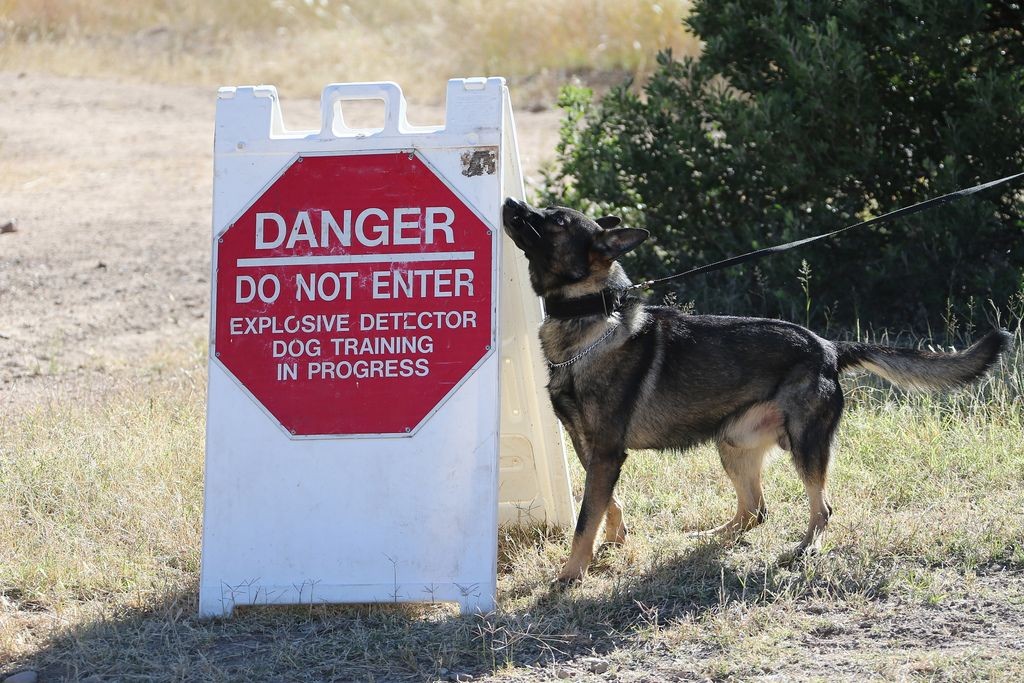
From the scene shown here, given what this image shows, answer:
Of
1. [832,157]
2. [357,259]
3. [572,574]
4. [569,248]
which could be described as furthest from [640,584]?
[832,157]

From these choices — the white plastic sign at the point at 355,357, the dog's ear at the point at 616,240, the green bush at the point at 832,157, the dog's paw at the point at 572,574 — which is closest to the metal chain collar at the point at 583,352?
the dog's ear at the point at 616,240

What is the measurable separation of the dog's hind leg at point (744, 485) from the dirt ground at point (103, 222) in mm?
3974

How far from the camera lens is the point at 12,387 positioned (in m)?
7.12

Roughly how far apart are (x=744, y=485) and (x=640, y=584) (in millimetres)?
795

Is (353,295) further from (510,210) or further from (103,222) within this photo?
(103,222)

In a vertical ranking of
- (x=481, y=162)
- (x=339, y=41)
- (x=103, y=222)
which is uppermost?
(x=339, y=41)

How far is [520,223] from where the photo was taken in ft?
13.7

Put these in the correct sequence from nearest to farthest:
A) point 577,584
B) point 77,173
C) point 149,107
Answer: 1. point 577,584
2. point 77,173
3. point 149,107

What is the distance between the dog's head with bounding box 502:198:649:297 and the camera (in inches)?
167

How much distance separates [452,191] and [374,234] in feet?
1.00

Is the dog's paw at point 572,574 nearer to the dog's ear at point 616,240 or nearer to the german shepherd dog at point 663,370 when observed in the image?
the german shepherd dog at point 663,370

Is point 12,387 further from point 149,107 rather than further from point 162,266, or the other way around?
point 149,107

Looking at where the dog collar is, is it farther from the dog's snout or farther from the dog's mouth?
the dog's snout

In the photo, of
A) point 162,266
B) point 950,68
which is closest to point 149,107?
point 162,266
